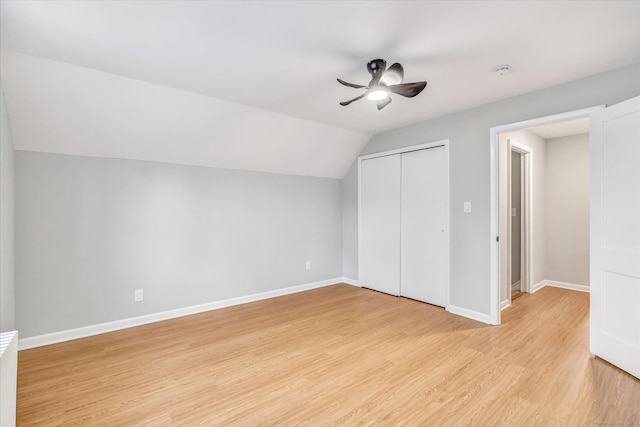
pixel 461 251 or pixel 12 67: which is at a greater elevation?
pixel 12 67

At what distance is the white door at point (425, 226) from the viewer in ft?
12.4

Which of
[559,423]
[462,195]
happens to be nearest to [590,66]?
[462,195]

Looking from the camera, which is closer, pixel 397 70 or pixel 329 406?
pixel 329 406

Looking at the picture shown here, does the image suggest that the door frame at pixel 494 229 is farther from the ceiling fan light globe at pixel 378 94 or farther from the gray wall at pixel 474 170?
the ceiling fan light globe at pixel 378 94

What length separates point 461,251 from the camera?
353cm

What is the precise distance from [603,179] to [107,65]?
13.1 feet

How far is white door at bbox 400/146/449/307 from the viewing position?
12.4 ft

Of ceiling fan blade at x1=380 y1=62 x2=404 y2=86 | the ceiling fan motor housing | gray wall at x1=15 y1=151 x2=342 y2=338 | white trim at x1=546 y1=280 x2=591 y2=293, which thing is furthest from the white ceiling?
gray wall at x1=15 y1=151 x2=342 y2=338

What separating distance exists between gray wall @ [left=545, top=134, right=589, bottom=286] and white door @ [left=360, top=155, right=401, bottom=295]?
2.63 metres

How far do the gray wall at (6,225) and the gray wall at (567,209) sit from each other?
21.3ft

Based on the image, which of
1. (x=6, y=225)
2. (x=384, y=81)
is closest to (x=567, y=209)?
(x=384, y=81)

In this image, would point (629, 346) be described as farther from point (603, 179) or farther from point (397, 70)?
point (397, 70)

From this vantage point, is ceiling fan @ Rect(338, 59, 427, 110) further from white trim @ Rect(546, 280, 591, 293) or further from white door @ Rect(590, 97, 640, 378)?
white trim @ Rect(546, 280, 591, 293)

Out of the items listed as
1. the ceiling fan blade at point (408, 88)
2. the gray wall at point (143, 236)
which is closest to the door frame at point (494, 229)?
the ceiling fan blade at point (408, 88)
